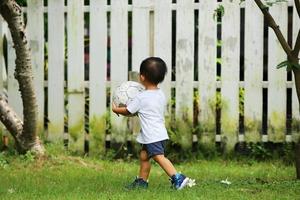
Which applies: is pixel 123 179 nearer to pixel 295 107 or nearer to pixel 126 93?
pixel 126 93

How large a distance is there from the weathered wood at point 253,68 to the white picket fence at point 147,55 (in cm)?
1

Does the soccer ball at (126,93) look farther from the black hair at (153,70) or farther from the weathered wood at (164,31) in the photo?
the weathered wood at (164,31)

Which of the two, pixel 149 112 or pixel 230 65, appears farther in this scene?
pixel 230 65

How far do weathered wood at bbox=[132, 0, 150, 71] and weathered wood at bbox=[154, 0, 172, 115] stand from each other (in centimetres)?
10

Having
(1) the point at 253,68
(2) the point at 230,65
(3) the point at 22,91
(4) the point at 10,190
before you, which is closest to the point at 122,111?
(4) the point at 10,190

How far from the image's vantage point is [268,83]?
7.93m

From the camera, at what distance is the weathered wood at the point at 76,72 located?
322 inches

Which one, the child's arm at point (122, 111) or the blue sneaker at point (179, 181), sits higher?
the child's arm at point (122, 111)

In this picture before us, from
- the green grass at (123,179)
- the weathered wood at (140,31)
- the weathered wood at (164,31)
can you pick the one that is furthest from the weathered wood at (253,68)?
the weathered wood at (140,31)

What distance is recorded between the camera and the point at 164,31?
8.06 metres

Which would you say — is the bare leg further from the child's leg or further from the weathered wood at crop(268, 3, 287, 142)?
the weathered wood at crop(268, 3, 287, 142)

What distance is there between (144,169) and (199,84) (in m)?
2.01

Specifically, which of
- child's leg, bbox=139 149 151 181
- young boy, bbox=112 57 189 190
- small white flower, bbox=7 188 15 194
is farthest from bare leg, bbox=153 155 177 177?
small white flower, bbox=7 188 15 194

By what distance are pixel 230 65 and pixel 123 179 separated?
6.31 ft
